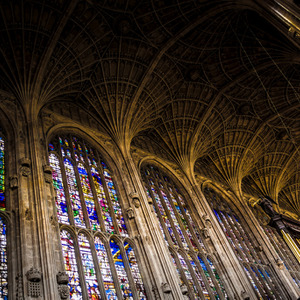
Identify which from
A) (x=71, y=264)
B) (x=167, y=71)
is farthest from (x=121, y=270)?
(x=167, y=71)

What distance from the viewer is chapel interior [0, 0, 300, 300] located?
1154 centimetres

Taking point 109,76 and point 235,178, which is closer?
point 109,76

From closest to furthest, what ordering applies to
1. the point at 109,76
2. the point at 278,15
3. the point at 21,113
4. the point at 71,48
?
the point at 278,15 < the point at 21,113 < the point at 71,48 < the point at 109,76

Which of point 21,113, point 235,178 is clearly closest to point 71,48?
point 21,113

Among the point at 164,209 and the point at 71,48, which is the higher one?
the point at 71,48

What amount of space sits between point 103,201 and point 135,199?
1.59 meters

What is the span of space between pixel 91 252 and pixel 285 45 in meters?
15.8

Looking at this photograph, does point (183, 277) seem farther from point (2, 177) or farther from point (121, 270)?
point (2, 177)

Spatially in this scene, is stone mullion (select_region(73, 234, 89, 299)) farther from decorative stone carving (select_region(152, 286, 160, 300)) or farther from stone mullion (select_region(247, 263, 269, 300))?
stone mullion (select_region(247, 263, 269, 300))

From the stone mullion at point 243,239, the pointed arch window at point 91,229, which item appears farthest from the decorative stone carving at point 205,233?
the pointed arch window at point 91,229

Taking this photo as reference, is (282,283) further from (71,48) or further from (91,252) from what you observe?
(71,48)

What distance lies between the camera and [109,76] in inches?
752

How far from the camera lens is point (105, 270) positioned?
12.0 m

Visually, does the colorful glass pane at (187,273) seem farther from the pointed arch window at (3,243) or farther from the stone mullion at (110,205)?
the pointed arch window at (3,243)
